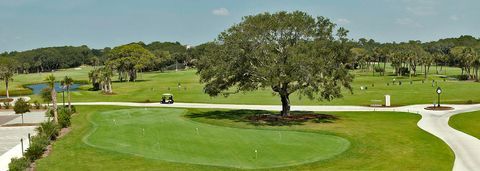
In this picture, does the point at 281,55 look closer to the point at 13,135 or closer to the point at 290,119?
the point at 290,119

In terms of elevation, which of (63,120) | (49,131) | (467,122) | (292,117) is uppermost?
(63,120)

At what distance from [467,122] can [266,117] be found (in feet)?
69.0

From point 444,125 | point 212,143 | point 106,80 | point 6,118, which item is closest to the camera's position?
point 212,143

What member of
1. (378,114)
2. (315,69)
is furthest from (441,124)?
(315,69)

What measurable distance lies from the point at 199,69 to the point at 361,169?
28.0 meters

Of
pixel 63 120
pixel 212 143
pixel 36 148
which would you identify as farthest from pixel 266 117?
pixel 36 148

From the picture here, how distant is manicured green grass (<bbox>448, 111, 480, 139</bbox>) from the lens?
4272 cm

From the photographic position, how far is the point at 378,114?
56688 millimetres

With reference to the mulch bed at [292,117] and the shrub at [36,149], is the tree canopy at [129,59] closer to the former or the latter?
the mulch bed at [292,117]

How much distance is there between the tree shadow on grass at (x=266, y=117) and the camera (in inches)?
1965

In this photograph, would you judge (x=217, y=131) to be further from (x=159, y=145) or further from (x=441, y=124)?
(x=441, y=124)

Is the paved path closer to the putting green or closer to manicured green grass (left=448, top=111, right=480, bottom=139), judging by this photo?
the putting green

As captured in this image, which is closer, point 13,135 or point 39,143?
point 39,143

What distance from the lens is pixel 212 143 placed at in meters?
37.4
